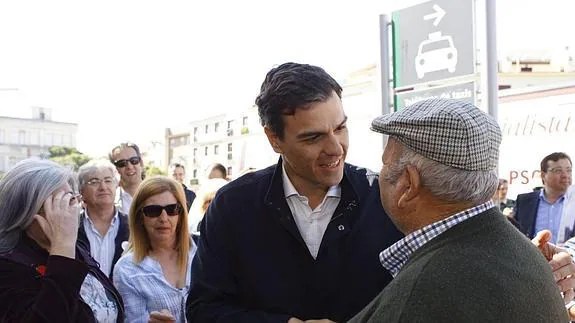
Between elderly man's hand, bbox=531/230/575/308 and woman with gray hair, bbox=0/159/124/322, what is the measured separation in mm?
1948

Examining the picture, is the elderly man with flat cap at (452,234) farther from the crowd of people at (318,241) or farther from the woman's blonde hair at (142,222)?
the woman's blonde hair at (142,222)

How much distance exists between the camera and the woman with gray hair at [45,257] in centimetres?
253

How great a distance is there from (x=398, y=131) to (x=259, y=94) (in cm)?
88

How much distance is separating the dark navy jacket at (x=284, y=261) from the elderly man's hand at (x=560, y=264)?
0.70 metres

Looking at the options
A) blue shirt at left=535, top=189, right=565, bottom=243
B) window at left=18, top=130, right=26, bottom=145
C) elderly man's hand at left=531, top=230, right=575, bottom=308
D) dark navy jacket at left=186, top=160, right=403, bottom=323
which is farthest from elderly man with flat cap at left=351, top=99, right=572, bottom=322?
window at left=18, top=130, right=26, bottom=145

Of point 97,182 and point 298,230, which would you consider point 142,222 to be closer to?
point 97,182

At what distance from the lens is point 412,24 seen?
20.6 ft

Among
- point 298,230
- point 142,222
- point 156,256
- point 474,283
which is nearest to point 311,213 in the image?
point 298,230

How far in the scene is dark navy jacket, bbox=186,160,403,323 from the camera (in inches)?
84.7

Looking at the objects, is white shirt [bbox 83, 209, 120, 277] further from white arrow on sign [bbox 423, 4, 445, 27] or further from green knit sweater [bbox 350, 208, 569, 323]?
white arrow on sign [bbox 423, 4, 445, 27]

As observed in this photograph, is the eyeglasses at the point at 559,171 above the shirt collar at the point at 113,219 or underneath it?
above

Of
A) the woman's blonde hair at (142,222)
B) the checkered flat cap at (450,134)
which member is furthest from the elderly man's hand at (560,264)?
the woman's blonde hair at (142,222)

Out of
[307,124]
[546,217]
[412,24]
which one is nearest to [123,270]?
[307,124]

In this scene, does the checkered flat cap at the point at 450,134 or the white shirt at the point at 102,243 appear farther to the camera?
the white shirt at the point at 102,243
